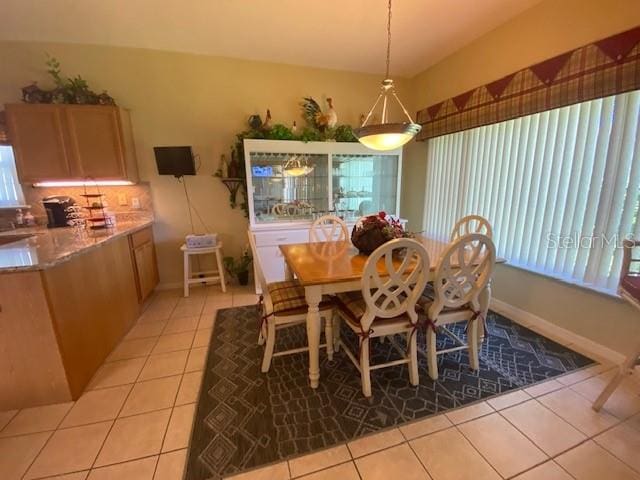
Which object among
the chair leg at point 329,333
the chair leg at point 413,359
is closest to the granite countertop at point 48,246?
the chair leg at point 329,333

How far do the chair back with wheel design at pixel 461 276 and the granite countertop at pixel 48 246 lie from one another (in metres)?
2.17

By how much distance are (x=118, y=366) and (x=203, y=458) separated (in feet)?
3.73

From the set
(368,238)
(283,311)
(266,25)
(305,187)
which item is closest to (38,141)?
(266,25)

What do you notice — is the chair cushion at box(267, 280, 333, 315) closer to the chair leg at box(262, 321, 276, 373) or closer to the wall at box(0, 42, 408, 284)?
the chair leg at box(262, 321, 276, 373)

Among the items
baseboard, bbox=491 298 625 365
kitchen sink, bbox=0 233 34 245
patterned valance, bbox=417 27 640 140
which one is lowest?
baseboard, bbox=491 298 625 365

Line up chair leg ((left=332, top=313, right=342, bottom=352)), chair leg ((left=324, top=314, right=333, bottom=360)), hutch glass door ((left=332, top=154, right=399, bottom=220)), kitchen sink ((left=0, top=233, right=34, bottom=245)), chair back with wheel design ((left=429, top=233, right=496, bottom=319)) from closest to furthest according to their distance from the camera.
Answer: chair back with wheel design ((left=429, top=233, right=496, bottom=319))
chair leg ((left=324, top=314, right=333, bottom=360))
chair leg ((left=332, top=313, right=342, bottom=352))
kitchen sink ((left=0, top=233, right=34, bottom=245))
hutch glass door ((left=332, top=154, right=399, bottom=220))

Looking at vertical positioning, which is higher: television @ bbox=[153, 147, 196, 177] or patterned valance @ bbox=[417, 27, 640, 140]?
patterned valance @ bbox=[417, 27, 640, 140]

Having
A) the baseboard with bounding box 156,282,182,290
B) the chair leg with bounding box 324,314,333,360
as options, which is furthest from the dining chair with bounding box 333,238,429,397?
the baseboard with bounding box 156,282,182,290

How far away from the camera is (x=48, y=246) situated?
1.84 metres

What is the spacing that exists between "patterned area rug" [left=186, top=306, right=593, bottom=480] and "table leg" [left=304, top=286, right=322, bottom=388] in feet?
0.32

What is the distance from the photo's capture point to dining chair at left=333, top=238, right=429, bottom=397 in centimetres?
144

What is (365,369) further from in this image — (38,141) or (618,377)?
(38,141)

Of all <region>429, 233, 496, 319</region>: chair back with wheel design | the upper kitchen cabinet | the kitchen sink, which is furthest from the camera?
the upper kitchen cabinet

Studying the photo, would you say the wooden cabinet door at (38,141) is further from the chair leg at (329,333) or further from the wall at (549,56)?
the wall at (549,56)
